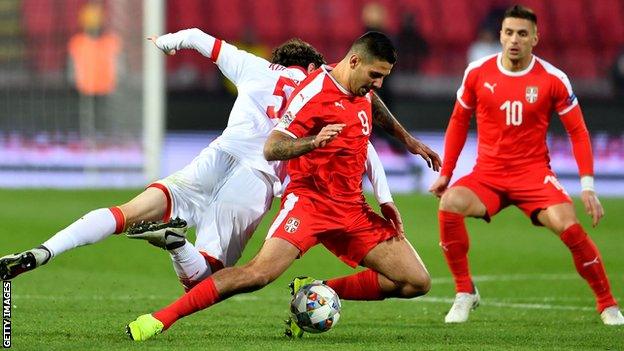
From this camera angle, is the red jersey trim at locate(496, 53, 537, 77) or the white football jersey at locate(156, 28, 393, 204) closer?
the white football jersey at locate(156, 28, 393, 204)

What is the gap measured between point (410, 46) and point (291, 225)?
15027 mm

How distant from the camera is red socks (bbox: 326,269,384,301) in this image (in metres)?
7.43

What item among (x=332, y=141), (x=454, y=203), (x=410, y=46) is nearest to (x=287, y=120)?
(x=332, y=141)

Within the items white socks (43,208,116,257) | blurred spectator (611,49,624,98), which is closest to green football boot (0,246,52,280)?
white socks (43,208,116,257)

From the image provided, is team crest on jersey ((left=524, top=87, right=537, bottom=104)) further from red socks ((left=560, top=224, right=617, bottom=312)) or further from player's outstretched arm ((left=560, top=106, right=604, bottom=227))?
red socks ((left=560, top=224, right=617, bottom=312))

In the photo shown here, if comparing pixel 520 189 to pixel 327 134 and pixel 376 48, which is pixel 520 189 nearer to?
pixel 376 48

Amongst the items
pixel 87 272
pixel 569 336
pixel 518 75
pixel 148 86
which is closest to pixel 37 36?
pixel 148 86

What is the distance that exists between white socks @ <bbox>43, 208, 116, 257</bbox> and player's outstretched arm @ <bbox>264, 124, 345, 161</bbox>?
3.39 ft

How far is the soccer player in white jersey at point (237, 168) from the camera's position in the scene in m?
7.55

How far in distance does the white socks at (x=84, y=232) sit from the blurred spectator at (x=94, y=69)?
11.0 meters

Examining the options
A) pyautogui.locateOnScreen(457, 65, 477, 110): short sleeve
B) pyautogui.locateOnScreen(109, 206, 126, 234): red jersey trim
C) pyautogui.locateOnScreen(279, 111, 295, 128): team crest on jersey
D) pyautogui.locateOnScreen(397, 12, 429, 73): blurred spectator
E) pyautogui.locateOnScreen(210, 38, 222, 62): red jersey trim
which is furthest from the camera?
pyautogui.locateOnScreen(397, 12, 429, 73): blurred spectator

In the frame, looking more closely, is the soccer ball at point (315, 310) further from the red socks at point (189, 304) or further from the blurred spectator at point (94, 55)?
Answer: the blurred spectator at point (94, 55)

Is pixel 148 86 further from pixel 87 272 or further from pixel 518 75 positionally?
pixel 518 75

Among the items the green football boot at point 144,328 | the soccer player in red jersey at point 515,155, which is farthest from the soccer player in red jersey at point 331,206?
the soccer player in red jersey at point 515,155
